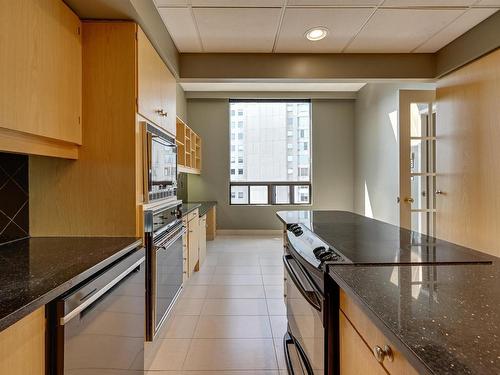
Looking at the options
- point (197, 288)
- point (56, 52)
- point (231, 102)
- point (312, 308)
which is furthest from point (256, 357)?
point (231, 102)

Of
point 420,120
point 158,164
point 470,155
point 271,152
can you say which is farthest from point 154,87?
point 271,152

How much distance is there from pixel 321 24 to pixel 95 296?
7.96 feet

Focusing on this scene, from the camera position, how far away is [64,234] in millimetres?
1744

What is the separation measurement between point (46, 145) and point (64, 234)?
55 centimetres

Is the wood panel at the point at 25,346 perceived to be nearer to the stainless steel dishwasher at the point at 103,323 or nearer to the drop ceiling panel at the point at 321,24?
the stainless steel dishwasher at the point at 103,323

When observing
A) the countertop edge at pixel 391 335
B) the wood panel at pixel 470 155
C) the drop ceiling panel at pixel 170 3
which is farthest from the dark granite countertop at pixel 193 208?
the wood panel at pixel 470 155

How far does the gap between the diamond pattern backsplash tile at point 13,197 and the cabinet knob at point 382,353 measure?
70.1 inches

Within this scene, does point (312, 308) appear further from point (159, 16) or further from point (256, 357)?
point (159, 16)

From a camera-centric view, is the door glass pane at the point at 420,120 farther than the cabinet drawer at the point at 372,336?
Yes

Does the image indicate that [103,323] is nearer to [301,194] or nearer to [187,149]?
[187,149]

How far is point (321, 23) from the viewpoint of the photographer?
2.38 m

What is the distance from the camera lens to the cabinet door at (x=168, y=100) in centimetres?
236

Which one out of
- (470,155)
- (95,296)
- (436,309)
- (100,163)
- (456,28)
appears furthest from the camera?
(470,155)

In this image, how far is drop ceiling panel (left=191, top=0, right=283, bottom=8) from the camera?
82.3 inches
